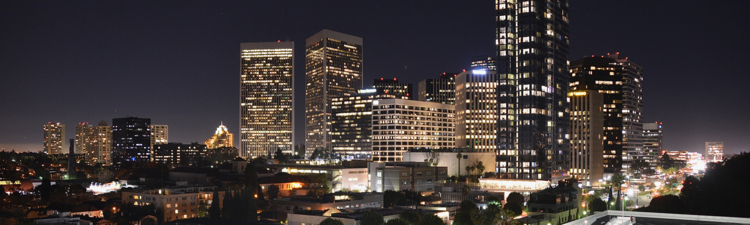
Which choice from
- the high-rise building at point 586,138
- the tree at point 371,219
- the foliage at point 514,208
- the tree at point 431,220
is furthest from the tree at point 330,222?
the high-rise building at point 586,138

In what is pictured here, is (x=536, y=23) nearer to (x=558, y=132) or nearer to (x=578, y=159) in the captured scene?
(x=558, y=132)

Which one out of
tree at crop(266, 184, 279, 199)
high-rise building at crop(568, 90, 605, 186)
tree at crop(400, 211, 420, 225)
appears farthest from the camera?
high-rise building at crop(568, 90, 605, 186)

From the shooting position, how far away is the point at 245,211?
108m

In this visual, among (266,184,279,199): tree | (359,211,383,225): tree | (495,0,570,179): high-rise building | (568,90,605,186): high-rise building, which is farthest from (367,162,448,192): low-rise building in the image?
(359,211,383,225): tree

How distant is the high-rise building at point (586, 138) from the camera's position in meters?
184

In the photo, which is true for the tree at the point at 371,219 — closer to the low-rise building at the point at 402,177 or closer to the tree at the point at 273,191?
the tree at the point at 273,191

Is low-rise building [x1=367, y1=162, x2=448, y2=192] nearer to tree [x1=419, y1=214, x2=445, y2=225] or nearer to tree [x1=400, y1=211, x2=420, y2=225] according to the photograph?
tree [x1=400, y1=211, x2=420, y2=225]

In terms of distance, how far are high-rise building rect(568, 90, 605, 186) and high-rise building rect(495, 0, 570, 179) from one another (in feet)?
73.5

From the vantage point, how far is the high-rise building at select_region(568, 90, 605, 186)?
184 meters

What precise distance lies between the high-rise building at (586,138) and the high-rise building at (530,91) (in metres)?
22.4

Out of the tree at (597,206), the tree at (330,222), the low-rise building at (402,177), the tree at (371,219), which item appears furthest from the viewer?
the low-rise building at (402,177)

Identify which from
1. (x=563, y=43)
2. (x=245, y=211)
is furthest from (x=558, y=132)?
(x=245, y=211)

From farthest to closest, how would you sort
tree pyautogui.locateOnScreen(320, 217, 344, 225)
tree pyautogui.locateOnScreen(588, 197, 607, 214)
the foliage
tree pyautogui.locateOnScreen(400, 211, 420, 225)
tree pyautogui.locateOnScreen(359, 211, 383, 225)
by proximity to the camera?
tree pyautogui.locateOnScreen(588, 197, 607, 214) → the foliage → tree pyautogui.locateOnScreen(400, 211, 420, 225) → tree pyautogui.locateOnScreen(359, 211, 383, 225) → tree pyautogui.locateOnScreen(320, 217, 344, 225)

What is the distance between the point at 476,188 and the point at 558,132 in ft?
109
